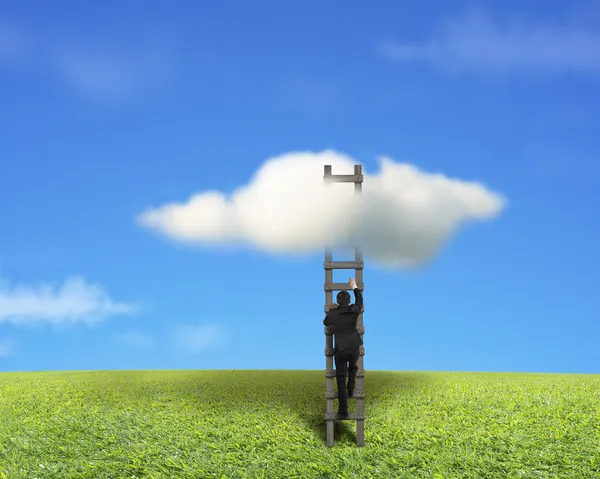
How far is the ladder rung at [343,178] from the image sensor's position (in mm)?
13305

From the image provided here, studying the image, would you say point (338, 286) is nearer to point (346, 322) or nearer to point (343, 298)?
point (343, 298)

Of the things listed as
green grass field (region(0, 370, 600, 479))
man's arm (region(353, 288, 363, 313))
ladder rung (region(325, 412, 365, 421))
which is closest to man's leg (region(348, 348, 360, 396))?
ladder rung (region(325, 412, 365, 421))

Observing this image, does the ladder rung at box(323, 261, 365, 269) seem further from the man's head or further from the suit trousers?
the suit trousers

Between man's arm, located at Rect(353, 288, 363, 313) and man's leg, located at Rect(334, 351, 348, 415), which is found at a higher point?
man's arm, located at Rect(353, 288, 363, 313)

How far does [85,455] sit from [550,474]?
384 inches

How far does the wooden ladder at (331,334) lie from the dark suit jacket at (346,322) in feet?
0.51

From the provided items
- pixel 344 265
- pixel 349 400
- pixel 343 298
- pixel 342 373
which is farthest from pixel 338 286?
pixel 349 400

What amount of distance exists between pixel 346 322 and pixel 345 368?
3.43 feet

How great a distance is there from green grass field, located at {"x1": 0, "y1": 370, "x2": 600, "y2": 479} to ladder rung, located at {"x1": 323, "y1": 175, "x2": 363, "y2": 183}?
226 inches

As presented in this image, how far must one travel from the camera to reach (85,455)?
13750 millimetres

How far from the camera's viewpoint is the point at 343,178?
524 inches

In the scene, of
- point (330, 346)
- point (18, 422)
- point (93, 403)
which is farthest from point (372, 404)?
point (18, 422)

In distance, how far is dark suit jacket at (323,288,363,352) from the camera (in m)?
12.9

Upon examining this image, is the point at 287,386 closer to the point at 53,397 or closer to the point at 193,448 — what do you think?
the point at 193,448
